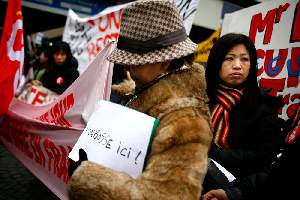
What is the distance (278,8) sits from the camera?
3.49 meters

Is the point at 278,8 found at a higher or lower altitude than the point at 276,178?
higher

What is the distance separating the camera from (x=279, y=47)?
135 inches

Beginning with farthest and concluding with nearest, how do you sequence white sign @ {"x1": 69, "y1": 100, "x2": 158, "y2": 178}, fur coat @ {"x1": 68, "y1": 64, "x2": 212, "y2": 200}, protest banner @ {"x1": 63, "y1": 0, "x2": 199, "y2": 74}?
protest banner @ {"x1": 63, "y1": 0, "x2": 199, "y2": 74}
white sign @ {"x1": 69, "y1": 100, "x2": 158, "y2": 178}
fur coat @ {"x1": 68, "y1": 64, "x2": 212, "y2": 200}

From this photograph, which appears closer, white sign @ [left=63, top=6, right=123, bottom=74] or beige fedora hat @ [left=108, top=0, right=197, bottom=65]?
beige fedora hat @ [left=108, top=0, right=197, bottom=65]

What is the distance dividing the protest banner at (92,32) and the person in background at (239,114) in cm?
357

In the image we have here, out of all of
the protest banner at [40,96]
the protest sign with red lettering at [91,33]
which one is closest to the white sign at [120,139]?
the protest banner at [40,96]

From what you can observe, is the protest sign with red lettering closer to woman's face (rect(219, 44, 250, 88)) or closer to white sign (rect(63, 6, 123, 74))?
white sign (rect(63, 6, 123, 74))

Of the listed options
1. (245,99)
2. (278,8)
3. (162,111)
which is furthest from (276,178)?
(278,8)

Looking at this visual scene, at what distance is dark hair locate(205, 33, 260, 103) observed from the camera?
2.28 metres

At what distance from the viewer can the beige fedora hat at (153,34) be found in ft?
5.06

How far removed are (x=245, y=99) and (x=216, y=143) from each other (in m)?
0.36

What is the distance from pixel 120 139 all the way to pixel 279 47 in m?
2.48

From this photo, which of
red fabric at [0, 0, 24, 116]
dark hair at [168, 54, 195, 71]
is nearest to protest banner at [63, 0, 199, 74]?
red fabric at [0, 0, 24, 116]

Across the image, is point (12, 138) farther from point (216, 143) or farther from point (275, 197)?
point (275, 197)
